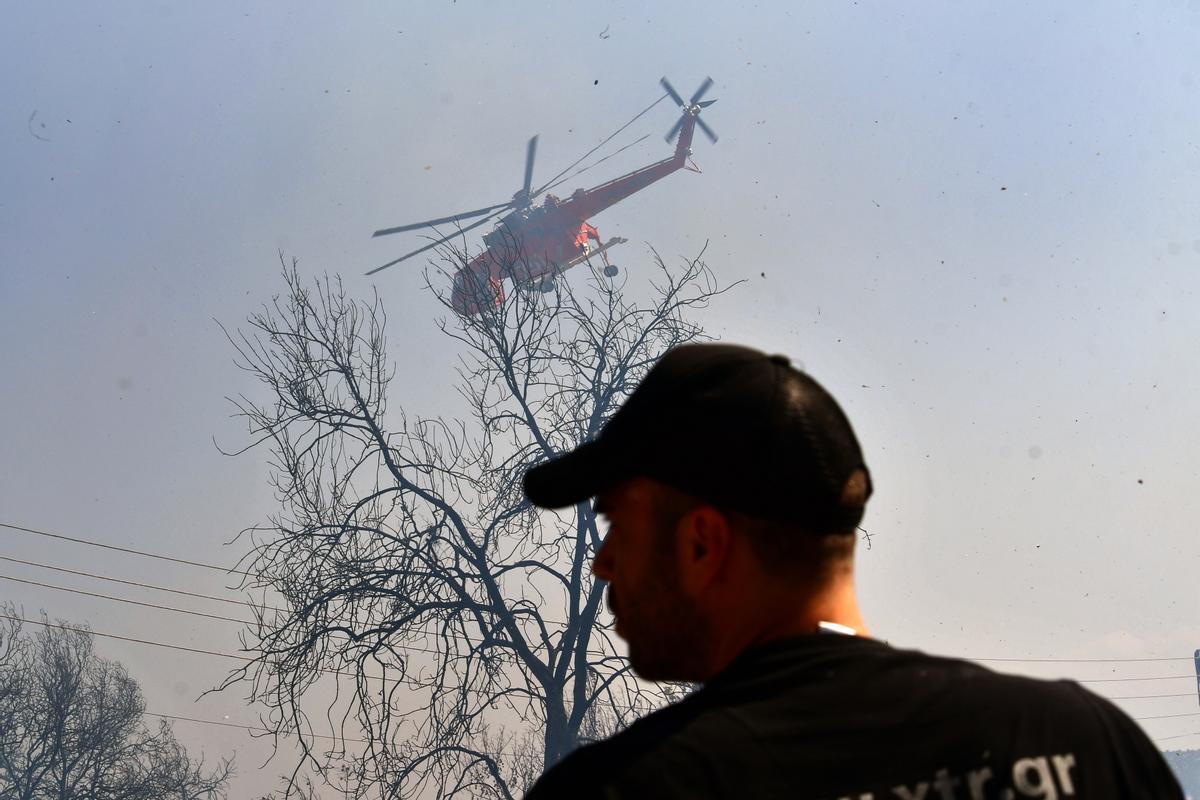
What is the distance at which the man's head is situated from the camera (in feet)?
3.96

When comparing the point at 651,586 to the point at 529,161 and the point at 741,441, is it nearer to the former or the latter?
the point at 741,441

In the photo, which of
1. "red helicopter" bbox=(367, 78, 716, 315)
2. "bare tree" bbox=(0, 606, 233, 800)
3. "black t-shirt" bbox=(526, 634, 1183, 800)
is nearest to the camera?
"black t-shirt" bbox=(526, 634, 1183, 800)

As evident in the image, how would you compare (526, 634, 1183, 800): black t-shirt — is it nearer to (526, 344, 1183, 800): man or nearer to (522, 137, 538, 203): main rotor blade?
(526, 344, 1183, 800): man

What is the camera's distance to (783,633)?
48.1 inches

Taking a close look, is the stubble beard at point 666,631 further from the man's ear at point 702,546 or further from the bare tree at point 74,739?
the bare tree at point 74,739

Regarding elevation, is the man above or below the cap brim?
below

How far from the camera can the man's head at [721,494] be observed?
1206mm

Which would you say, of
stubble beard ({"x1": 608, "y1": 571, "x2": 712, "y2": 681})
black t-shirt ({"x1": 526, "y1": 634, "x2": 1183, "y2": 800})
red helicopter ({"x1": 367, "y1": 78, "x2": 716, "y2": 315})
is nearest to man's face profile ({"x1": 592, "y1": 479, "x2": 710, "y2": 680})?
stubble beard ({"x1": 608, "y1": 571, "x2": 712, "y2": 681})

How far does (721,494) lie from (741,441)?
7 cm

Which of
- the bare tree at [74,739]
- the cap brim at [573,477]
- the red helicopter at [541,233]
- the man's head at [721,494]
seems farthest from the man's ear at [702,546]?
the bare tree at [74,739]

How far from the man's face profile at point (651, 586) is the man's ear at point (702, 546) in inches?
0.5

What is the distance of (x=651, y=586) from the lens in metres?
1.28

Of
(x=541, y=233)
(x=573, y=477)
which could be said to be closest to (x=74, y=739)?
(x=541, y=233)

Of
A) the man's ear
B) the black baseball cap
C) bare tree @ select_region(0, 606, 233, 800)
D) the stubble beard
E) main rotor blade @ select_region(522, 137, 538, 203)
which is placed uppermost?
main rotor blade @ select_region(522, 137, 538, 203)
